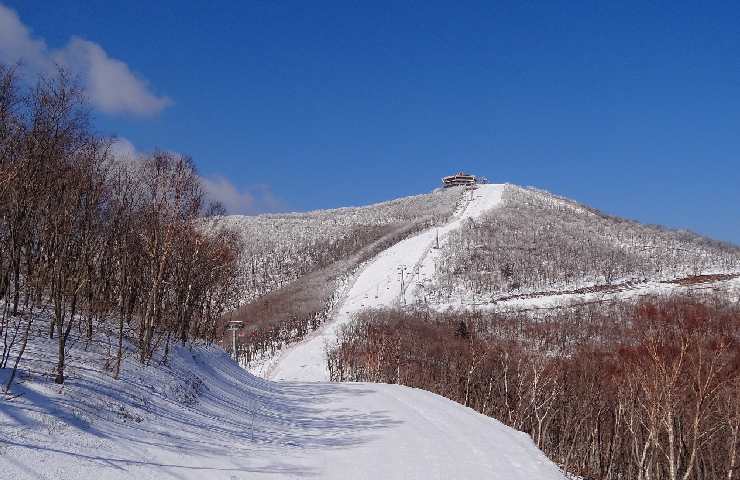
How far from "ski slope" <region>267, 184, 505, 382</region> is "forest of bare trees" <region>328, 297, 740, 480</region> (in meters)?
2.38

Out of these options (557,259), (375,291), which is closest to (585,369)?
(375,291)

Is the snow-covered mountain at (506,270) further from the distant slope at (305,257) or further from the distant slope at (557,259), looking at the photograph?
the distant slope at (305,257)

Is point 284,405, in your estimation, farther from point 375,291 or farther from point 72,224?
point 375,291

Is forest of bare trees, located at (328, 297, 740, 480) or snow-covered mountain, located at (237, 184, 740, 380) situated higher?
snow-covered mountain, located at (237, 184, 740, 380)

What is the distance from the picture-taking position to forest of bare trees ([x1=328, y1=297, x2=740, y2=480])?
30.5 m

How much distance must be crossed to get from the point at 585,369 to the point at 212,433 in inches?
1518

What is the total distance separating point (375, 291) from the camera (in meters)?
76.8

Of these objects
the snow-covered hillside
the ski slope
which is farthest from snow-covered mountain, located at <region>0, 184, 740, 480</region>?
the snow-covered hillside

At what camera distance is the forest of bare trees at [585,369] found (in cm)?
3052

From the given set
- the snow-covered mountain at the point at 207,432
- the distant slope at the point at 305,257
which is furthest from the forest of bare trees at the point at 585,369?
the snow-covered mountain at the point at 207,432

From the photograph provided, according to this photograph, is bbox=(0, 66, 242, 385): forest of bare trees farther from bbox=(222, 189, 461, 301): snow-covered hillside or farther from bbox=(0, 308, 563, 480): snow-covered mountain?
bbox=(222, 189, 461, 301): snow-covered hillside

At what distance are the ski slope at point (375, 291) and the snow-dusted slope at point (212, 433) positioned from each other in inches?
1116

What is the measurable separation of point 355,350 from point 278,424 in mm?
34438

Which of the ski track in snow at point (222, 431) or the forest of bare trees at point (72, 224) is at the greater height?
the forest of bare trees at point (72, 224)
